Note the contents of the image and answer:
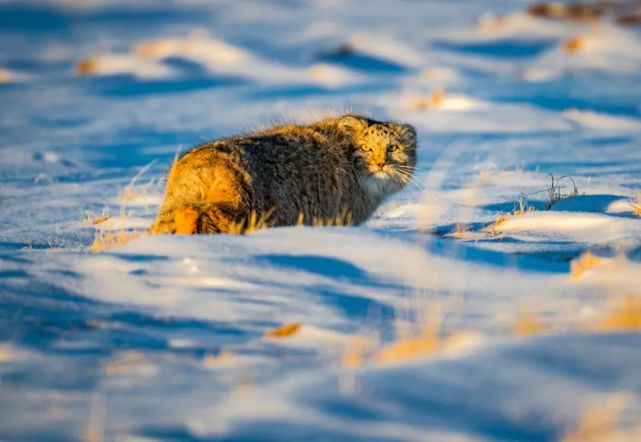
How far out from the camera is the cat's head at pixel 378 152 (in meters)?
7.39

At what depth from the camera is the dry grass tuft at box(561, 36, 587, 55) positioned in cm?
2039

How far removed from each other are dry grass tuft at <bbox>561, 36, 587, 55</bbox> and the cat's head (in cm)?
1399

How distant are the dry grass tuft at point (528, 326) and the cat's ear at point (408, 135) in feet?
11.4

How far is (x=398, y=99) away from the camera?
16422 mm

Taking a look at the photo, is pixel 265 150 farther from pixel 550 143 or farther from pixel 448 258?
pixel 550 143

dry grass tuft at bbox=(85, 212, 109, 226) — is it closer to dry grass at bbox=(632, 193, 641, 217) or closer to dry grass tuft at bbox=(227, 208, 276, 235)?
dry grass tuft at bbox=(227, 208, 276, 235)

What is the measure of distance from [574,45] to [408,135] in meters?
14.1

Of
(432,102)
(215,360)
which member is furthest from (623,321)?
(432,102)

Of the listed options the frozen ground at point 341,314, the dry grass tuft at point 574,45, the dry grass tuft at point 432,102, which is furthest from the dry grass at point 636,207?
the dry grass tuft at point 574,45

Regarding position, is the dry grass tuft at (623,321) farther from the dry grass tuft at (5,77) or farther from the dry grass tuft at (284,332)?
the dry grass tuft at (5,77)

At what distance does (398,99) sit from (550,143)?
14.4 ft

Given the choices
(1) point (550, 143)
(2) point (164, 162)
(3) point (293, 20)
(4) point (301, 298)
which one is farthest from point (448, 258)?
(3) point (293, 20)

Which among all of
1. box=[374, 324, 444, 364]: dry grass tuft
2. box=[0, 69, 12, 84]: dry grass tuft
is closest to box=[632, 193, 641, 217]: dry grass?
box=[374, 324, 444, 364]: dry grass tuft

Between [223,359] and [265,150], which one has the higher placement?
[265,150]
